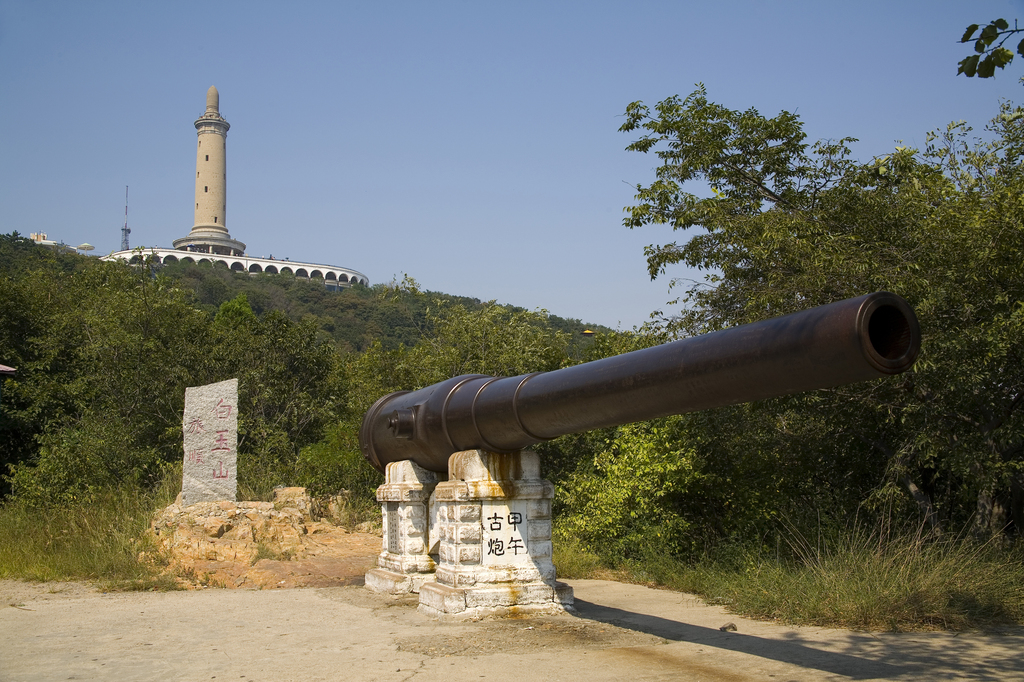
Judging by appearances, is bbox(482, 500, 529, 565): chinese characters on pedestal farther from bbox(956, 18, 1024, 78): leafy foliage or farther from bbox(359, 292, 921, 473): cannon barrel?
bbox(956, 18, 1024, 78): leafy foliage

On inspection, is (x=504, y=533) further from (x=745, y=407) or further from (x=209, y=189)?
(x=209, y=189)

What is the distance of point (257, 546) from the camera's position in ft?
34.6

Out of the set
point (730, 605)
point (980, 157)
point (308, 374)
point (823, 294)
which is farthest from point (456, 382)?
point (308, 374)

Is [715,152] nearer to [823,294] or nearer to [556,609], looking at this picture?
[823,294]

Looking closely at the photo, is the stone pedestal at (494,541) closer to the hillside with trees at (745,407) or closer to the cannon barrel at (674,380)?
the cannon barrel at (674,380)

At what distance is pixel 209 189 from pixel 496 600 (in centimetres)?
11546

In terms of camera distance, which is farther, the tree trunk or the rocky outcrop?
the rocky outcrop

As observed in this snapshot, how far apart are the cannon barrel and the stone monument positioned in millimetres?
4515

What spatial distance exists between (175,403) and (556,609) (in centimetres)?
1025

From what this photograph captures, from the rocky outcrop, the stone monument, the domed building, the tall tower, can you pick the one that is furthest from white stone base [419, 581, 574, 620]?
the tall tower

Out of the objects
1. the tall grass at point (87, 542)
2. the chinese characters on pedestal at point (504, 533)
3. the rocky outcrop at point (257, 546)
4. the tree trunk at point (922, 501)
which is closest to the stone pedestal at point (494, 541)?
the chinese characters on pedestal at point (504, 533)

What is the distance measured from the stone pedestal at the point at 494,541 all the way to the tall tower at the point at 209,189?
11357 cm

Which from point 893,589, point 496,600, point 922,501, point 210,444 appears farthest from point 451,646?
point 210,444

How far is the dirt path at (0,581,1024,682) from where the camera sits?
5.03 meters
